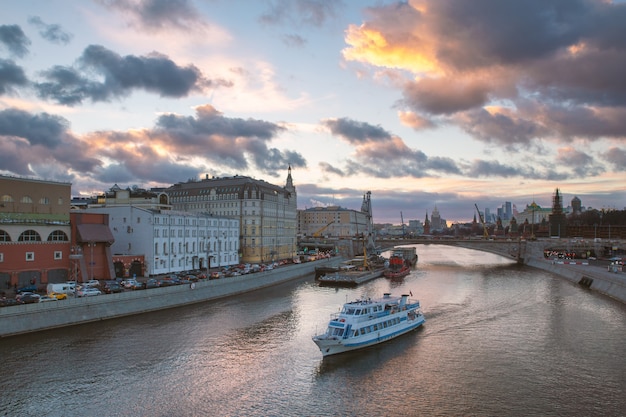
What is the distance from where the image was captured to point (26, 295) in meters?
48.2

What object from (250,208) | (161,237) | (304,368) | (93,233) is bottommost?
(304,368)

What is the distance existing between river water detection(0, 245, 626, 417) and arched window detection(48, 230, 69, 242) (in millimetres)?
18285

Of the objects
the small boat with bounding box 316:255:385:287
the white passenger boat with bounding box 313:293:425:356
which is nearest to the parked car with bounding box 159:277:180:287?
the white passenger boat with bounding box 313:293:425:356

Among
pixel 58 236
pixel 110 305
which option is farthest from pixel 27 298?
pixel 58 236

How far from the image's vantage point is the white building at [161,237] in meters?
76.1

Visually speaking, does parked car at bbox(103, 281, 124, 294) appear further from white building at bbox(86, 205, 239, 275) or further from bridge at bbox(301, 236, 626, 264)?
bridge at bbox(301, 236, 626, 264)

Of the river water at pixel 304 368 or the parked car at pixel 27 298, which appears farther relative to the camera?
the parked car at pixel 27 298

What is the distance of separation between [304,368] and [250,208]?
3227 inches

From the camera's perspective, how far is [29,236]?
5900 centimetres

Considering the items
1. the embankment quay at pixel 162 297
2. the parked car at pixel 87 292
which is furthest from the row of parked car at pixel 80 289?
the embankment quay at pixel 162 297

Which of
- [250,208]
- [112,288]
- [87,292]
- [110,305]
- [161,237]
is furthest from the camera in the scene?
[250,208]

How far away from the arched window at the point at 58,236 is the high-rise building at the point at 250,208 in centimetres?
4548

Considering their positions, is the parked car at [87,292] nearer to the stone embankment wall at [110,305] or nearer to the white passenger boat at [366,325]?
the stone embankment wall at [110,305]

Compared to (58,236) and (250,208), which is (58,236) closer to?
(58,236)
